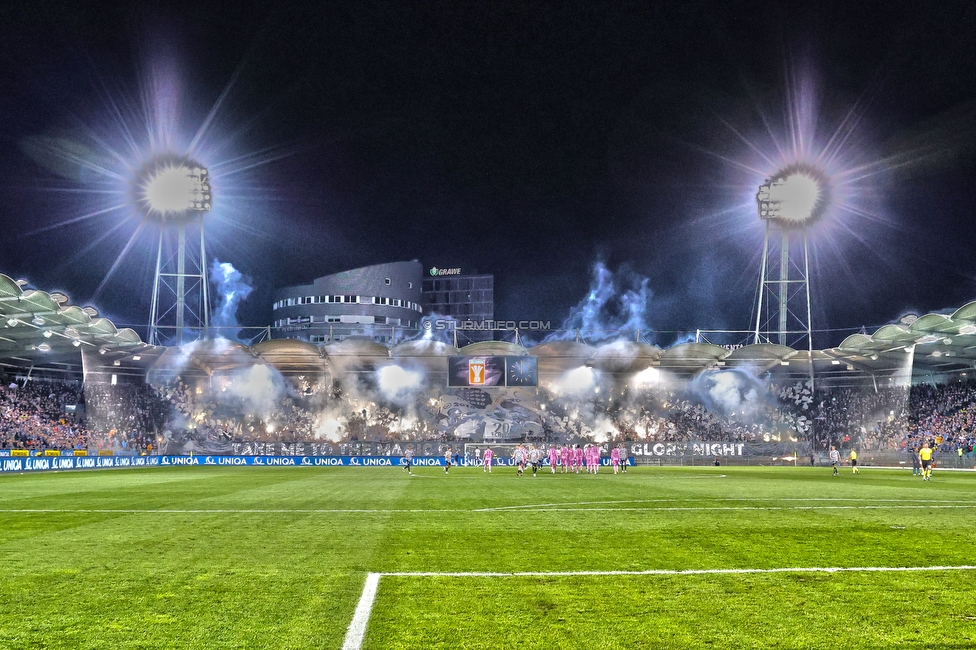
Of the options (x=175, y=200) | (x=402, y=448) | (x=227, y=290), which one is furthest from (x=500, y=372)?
(x=227, y=290)

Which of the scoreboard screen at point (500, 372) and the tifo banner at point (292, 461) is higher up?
the scoreboard screen at point (500, 372)

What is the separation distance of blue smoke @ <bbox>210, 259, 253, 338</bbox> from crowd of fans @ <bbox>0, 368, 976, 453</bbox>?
45359 millimetres

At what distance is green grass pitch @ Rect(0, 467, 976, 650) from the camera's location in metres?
5.81

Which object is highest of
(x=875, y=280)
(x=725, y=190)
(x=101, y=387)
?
(x=725, y=190)

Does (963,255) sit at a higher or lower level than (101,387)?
higher

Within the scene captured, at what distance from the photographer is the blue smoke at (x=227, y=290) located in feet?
350

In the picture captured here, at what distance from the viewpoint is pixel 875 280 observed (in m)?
66.1

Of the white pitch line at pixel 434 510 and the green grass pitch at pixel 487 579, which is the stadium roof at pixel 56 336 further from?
the green grass pitch at pixel 487 579

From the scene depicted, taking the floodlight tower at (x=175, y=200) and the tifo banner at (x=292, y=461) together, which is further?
the floodlight tower at (x=175, y=200)

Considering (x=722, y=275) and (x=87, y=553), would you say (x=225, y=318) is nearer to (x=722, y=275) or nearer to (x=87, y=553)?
(x=722, y=275)

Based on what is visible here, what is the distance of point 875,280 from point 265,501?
198ft

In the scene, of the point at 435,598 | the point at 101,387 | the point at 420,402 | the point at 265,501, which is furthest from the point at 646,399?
the point at 435,598

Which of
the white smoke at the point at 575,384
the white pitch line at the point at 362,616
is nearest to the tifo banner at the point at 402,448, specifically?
the white smoke at the point at 575,384

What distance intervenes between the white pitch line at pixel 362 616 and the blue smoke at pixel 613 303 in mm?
85277
